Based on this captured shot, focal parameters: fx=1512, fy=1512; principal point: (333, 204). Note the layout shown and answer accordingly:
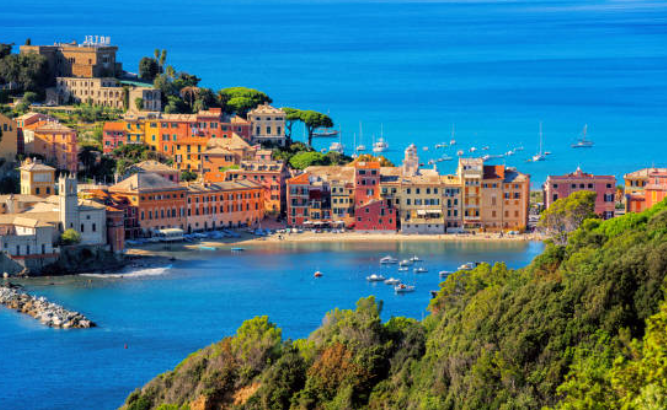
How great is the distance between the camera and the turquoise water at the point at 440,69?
266 feet

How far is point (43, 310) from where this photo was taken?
3922 cm

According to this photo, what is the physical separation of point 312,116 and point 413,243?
613 inches

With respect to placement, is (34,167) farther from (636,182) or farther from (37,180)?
(636,182)

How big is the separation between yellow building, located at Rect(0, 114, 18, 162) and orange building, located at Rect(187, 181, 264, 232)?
23.2ft

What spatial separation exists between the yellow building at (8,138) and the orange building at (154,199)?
227 inches

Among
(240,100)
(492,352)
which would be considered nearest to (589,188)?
(240,100)

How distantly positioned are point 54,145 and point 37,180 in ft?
20.7

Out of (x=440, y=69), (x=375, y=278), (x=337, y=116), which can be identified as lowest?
(x=375, y=278)

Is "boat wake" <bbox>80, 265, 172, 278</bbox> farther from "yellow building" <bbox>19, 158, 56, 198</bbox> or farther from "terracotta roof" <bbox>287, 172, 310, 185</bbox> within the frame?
"terracotta roof" <bbox>287, 172, 310, 185</bbox>

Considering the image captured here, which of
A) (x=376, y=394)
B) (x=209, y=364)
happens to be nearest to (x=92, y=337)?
(x=209, y=364)

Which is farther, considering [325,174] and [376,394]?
[325,174]

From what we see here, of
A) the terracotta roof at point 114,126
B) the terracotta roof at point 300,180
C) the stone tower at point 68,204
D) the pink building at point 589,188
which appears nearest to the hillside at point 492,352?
the stone tower at point 68,204

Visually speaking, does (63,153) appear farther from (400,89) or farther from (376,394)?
(400,89)

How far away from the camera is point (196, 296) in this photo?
41906 millimetres
